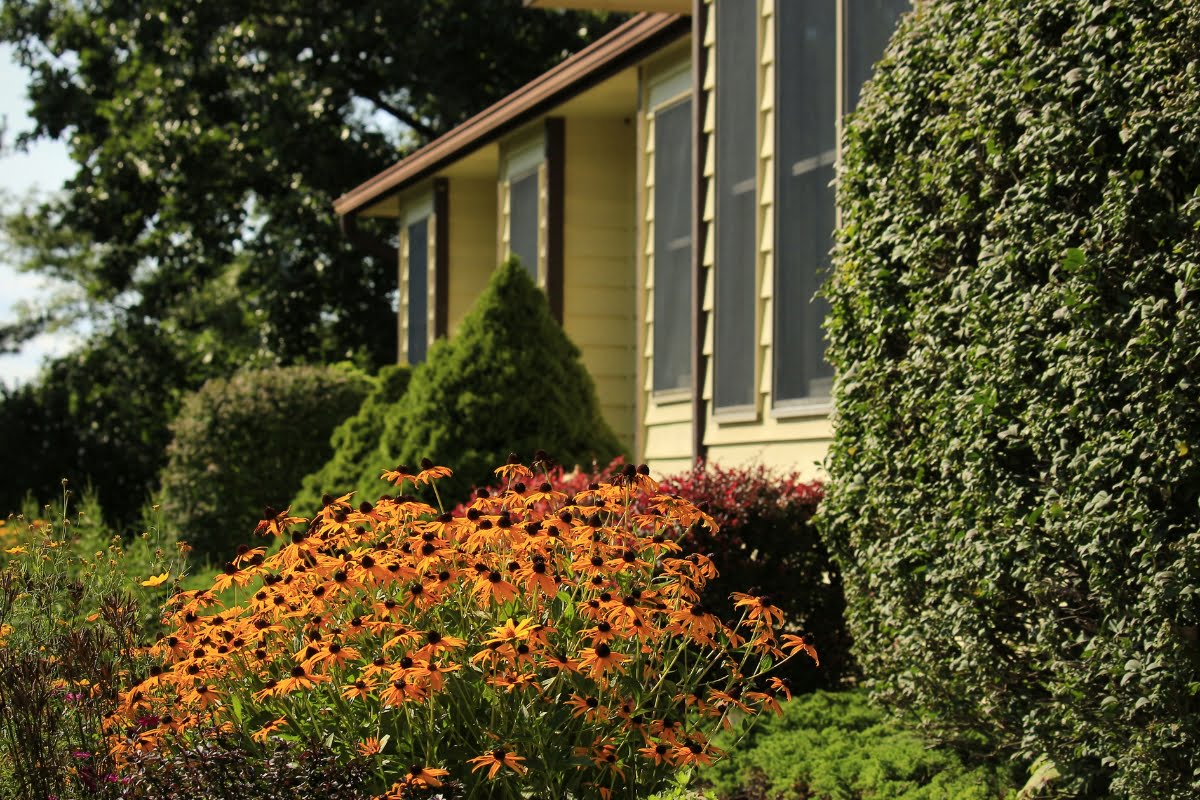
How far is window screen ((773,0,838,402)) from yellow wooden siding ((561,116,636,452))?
4567 millimetres

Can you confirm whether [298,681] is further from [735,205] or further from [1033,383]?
[735,205]

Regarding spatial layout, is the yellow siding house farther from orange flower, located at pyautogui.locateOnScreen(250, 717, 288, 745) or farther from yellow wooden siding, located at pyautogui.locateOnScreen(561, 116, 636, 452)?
orange flower, located at pyautogui.locateOnScreen(250, 717, 288, 745)

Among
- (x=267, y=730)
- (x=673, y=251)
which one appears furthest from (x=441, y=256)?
(x=267, y=730)

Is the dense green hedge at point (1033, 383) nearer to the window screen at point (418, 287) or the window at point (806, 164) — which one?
the window at point (806, 164)

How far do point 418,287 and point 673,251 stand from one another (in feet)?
23.6

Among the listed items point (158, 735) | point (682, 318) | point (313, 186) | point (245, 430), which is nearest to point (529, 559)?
point (158, 735)

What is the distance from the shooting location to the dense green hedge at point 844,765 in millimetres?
5488

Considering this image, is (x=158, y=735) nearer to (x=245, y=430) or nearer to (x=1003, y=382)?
(x=1003, y=382)

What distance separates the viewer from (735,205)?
30.1 feet

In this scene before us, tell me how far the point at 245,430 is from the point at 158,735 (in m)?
10.3

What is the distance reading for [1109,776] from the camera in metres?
4.99

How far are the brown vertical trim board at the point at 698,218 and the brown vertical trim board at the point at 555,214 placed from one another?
320cm

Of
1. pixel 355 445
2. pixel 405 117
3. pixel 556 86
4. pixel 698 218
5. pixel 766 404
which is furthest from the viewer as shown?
pixel 405 117

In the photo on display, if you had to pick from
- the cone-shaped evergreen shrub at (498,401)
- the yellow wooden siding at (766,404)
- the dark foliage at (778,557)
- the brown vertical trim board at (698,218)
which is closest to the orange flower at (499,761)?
the dark foliage at (778,557)
